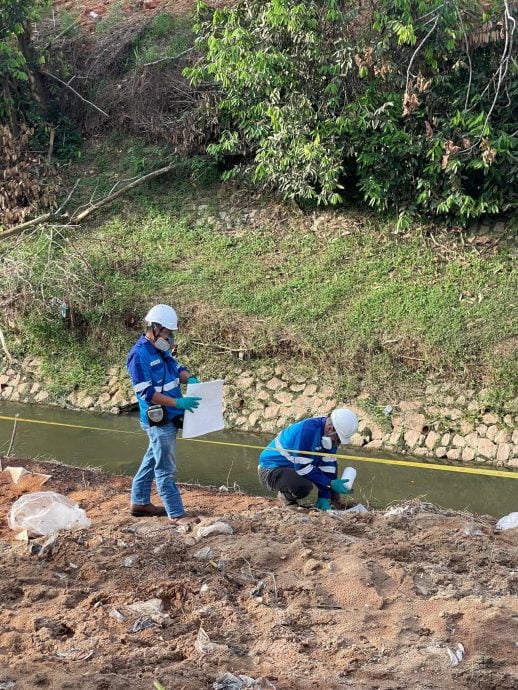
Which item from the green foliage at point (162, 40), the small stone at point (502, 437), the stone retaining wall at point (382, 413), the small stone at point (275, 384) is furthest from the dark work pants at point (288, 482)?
the green foliage at point (162, 40)

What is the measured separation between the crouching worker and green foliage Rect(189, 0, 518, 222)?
6.14 metres

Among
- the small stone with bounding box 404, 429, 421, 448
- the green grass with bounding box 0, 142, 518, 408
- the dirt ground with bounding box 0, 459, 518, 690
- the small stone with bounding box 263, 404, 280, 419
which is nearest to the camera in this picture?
the dirt ground with bounding box 0, 459, 518, 690

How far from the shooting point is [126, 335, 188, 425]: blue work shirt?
5.99 meters

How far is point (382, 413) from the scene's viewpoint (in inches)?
393

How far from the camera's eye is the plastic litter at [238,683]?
3.36 meters

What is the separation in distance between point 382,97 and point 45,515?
348 inches

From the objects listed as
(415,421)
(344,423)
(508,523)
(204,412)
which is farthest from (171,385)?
(415,421)

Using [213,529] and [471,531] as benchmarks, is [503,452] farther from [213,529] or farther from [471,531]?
[213,529]

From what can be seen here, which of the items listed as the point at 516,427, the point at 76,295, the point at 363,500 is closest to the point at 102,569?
the point at 363,500

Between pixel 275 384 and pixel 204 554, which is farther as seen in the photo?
pixel 275 384

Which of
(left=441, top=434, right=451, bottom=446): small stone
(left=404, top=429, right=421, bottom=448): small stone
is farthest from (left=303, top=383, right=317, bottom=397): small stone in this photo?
(left=441, top=434, right=451, bottom=446): small stone

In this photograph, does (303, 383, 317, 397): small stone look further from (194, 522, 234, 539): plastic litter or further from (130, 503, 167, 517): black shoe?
(194, 522, 234, 539): plastic litter

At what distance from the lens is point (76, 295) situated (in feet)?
40.4

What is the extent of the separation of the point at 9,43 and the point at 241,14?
5391 millimetres
